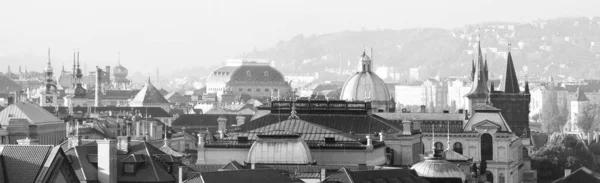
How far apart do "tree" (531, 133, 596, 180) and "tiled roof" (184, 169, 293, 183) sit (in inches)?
2846

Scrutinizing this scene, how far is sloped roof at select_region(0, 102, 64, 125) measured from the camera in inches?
4764

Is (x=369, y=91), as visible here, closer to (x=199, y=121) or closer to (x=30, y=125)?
(x=30, y=125)

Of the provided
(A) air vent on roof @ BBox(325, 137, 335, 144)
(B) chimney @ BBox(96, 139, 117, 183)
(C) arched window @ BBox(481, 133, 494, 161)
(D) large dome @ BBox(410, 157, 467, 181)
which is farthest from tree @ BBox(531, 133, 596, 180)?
(B) chimney @ BBox(96, 139, 117, 183)

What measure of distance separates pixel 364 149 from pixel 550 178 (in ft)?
184

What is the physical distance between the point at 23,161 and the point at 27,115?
65142mm

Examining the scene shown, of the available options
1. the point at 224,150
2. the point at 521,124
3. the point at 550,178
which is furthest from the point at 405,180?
the point at 521,124

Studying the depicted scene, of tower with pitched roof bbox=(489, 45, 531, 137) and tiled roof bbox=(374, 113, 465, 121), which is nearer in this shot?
tiled roof bbox=(374, 113, 465, 121)

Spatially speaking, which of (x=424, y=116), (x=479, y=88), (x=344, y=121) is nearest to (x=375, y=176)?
(x=344, y=121)

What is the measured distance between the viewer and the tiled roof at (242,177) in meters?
62.2

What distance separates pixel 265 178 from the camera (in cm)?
6750

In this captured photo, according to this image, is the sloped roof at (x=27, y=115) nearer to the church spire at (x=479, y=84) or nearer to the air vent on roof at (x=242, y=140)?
the air vent on roof at (x=242, y=140)

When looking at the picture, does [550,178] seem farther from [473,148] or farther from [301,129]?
[301,129]

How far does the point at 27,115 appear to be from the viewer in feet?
403

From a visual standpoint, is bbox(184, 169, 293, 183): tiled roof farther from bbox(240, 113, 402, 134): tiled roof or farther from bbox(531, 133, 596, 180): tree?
bbox(531, 133, 596, 180): tree
